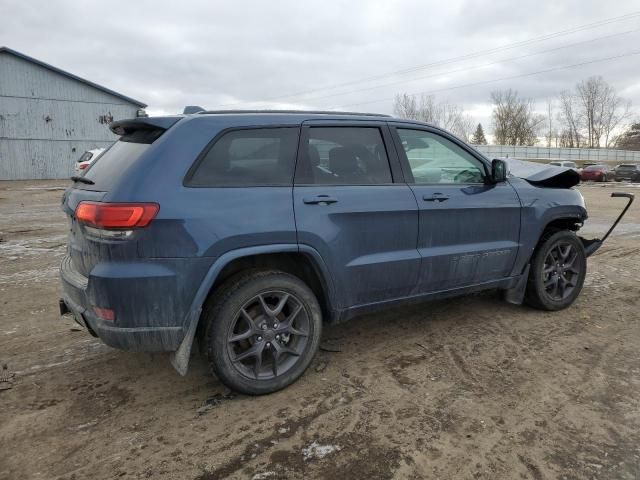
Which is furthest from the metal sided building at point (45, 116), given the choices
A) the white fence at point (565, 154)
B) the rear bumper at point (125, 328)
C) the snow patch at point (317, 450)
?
the white fence at point (565, 154)

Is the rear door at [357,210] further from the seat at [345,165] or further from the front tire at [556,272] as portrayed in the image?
the front tire at [556,272]

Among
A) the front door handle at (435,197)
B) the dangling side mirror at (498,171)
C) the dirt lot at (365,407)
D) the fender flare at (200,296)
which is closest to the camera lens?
the dirt lot at (365,407)

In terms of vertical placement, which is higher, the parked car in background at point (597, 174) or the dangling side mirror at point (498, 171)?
the dangling side mirror at point (498, 171)

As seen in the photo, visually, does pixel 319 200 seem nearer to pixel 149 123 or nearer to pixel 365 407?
pixel 149 123

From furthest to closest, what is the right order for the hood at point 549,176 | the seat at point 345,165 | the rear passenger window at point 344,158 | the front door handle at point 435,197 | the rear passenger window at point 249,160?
the hood at point 549,176
the front door handle at point 435,197
the seat at point 345,165
the rear passenger window at point 344,158
the rear passenger window at point 249,160

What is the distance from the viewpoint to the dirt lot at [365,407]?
2.43 meters

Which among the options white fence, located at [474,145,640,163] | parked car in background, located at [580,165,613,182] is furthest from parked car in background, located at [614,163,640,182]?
white fence, located at [474,145,640,163]

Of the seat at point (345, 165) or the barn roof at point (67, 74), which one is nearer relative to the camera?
the seat at point (345, 165)

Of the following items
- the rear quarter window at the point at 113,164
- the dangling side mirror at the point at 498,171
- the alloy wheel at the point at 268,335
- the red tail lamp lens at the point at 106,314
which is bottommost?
the alloy wheel at the point at 268,335

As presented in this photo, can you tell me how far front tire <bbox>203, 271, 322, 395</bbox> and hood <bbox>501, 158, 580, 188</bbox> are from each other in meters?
2.52

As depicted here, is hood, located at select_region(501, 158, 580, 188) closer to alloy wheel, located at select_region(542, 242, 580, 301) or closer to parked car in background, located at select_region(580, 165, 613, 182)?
alloy wheel, located at select_region(542, 242, 580, 301)

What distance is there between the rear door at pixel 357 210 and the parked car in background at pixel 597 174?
1295 inches

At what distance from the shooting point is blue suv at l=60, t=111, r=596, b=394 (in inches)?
107

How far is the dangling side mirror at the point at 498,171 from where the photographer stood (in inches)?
158
